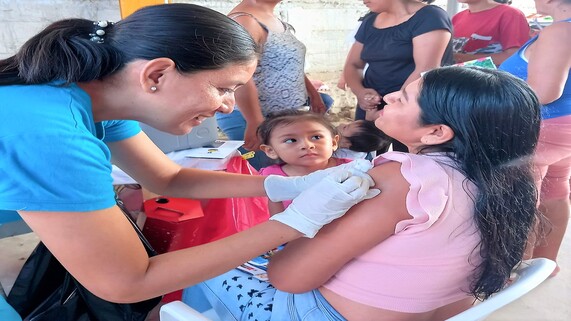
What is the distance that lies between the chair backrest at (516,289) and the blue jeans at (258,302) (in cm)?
28

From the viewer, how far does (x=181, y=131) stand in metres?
1.06

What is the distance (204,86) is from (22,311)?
94 cm

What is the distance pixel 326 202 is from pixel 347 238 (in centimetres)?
9

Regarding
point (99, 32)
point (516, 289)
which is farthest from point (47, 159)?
point (516, 289)

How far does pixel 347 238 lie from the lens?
90cm

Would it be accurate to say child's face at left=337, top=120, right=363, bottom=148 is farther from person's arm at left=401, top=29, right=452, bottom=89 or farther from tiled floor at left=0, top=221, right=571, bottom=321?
tiled floor at left=0, top=221, right=571, bottom=321

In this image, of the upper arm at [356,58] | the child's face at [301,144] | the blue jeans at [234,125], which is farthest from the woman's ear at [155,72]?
the upper arm at [356,58]

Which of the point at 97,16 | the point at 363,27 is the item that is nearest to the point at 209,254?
the point at 363,27

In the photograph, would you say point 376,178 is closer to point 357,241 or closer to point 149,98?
point 357,241

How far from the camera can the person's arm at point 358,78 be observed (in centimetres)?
232

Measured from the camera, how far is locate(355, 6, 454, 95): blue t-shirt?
6.59ft

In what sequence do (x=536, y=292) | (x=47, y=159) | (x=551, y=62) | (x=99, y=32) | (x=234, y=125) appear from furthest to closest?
1. (x=234, y=125)
2. (x=536, y=292)
3. (x=551, y=62)
4. (x=99, y=32)
5. (x=47, y=159)

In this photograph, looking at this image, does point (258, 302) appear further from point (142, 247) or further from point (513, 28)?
point (513, 28)

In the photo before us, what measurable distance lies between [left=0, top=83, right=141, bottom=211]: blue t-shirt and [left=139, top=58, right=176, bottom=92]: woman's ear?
0.16 m
